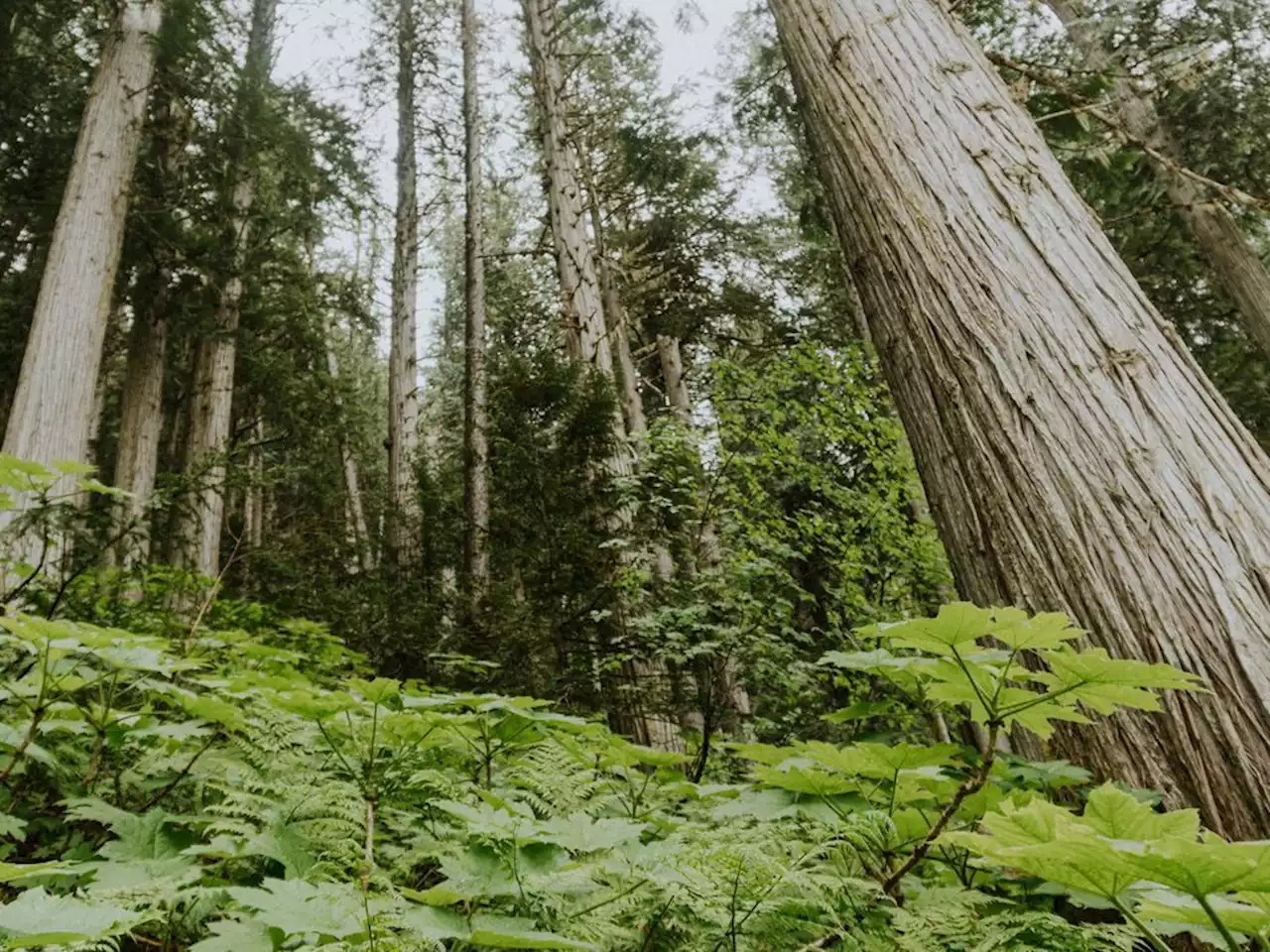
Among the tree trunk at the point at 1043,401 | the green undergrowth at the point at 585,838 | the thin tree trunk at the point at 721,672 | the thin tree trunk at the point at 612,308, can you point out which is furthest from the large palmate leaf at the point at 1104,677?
the thin tree trunk at the point at 612,308

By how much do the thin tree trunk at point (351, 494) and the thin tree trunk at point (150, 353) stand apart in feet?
7.88

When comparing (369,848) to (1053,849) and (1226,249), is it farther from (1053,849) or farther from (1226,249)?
(1226,249)

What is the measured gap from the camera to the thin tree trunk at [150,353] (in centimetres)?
891

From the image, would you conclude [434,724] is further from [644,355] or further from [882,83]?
[644,355]

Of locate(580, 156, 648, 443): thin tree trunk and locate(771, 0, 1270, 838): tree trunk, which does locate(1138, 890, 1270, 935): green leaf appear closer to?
locate(771, 0, 1270, 838): tree trunk

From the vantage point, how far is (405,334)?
12.1m

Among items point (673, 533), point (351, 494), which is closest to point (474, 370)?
point (351, 494)

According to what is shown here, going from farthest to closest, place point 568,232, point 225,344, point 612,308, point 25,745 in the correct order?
point 612,308 → point 225,344 → point 568,232 → point 25,745

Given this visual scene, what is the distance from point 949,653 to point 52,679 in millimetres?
1799

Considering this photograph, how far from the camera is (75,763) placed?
1871 millimetres

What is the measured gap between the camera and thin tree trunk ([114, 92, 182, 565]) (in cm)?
891

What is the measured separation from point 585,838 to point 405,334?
39.3 ft

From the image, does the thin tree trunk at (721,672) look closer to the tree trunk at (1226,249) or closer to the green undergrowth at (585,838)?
the green undergrowth at (585,838)

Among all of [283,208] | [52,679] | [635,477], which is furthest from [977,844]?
[283,208]
